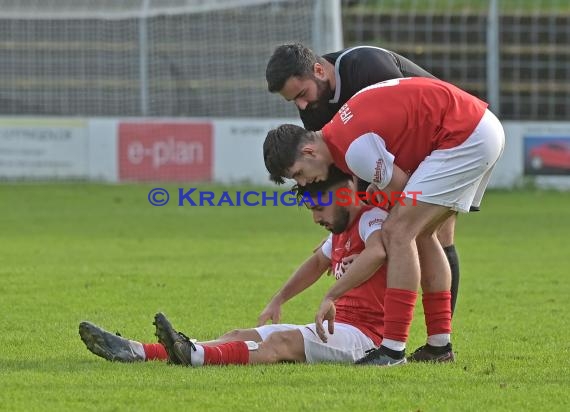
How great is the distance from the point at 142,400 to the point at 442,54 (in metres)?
19.8

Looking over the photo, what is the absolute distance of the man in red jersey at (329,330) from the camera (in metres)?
6.30

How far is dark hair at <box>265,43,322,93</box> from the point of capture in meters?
6.68

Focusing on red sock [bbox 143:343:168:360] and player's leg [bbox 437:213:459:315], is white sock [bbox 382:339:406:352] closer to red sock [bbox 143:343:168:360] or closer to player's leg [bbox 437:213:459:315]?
player's leg [bbox 437:213:459:315]

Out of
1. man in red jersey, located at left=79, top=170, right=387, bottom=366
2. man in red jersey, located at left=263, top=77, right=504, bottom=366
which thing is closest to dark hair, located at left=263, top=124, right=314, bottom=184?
man in red jersey, located at left=263, top=77, right=504, bottom=366

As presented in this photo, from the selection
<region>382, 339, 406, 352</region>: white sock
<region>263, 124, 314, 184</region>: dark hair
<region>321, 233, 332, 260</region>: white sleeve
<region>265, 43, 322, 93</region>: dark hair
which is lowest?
<region>382, 339, 406, 352</region>: white sock

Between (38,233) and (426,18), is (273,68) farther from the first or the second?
(426,18)

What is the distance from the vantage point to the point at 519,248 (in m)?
13.6

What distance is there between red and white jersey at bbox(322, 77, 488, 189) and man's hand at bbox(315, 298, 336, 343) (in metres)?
0.61

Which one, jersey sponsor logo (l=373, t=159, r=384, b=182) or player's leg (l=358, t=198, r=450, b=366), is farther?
player's leg (l=358, t=198, r=450, b=366)

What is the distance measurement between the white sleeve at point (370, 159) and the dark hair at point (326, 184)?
29 cm

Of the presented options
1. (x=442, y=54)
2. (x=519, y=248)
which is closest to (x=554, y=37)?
(x=442, y=54)

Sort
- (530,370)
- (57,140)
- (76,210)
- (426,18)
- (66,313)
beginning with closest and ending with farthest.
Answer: (530,370), (66,313), (76,210), (57,140), (426,18)

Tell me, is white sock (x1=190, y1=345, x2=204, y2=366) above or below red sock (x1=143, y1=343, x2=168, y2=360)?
above

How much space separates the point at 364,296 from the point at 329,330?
0.39m
